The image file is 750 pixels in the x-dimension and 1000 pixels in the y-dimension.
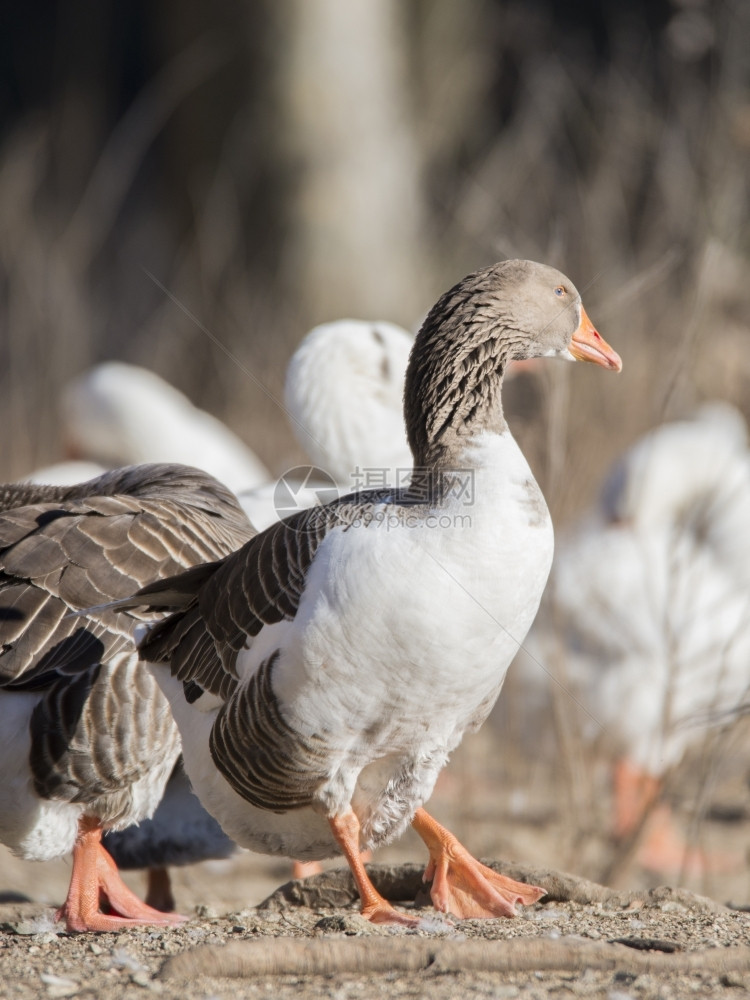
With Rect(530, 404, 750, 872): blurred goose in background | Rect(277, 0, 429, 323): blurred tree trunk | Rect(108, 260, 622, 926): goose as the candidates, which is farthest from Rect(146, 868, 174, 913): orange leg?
Rect(277, 0, 429, 323): blurred tree trunk

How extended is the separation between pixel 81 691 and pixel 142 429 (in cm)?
288

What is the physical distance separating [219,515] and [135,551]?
20.2 inches

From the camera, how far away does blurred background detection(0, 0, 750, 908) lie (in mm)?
6312

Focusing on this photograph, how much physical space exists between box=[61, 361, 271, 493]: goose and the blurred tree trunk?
3.39 metres

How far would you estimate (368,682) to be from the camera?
2832mm

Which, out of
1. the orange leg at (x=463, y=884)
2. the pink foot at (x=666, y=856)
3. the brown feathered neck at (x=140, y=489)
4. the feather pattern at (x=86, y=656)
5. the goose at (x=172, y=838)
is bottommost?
the pink foot at (x=666, y=856)

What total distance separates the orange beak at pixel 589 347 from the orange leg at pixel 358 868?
55.8 inches

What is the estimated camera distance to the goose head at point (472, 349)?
3045 mm

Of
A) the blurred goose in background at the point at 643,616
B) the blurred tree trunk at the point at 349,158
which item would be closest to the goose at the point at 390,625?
the blurred goose in background at the point at 643,616

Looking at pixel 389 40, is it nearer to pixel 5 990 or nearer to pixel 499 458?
pixel 499 458

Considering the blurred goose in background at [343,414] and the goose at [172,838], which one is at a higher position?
the blurred goose in background at [343,414]

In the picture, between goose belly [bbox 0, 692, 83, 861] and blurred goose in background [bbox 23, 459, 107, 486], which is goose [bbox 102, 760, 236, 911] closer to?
goose belly [bbox 0, 692, 83, 861]

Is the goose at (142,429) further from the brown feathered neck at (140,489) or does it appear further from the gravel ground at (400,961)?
the gravel ground at (400,961)

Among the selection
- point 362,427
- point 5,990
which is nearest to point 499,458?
point 5,990
